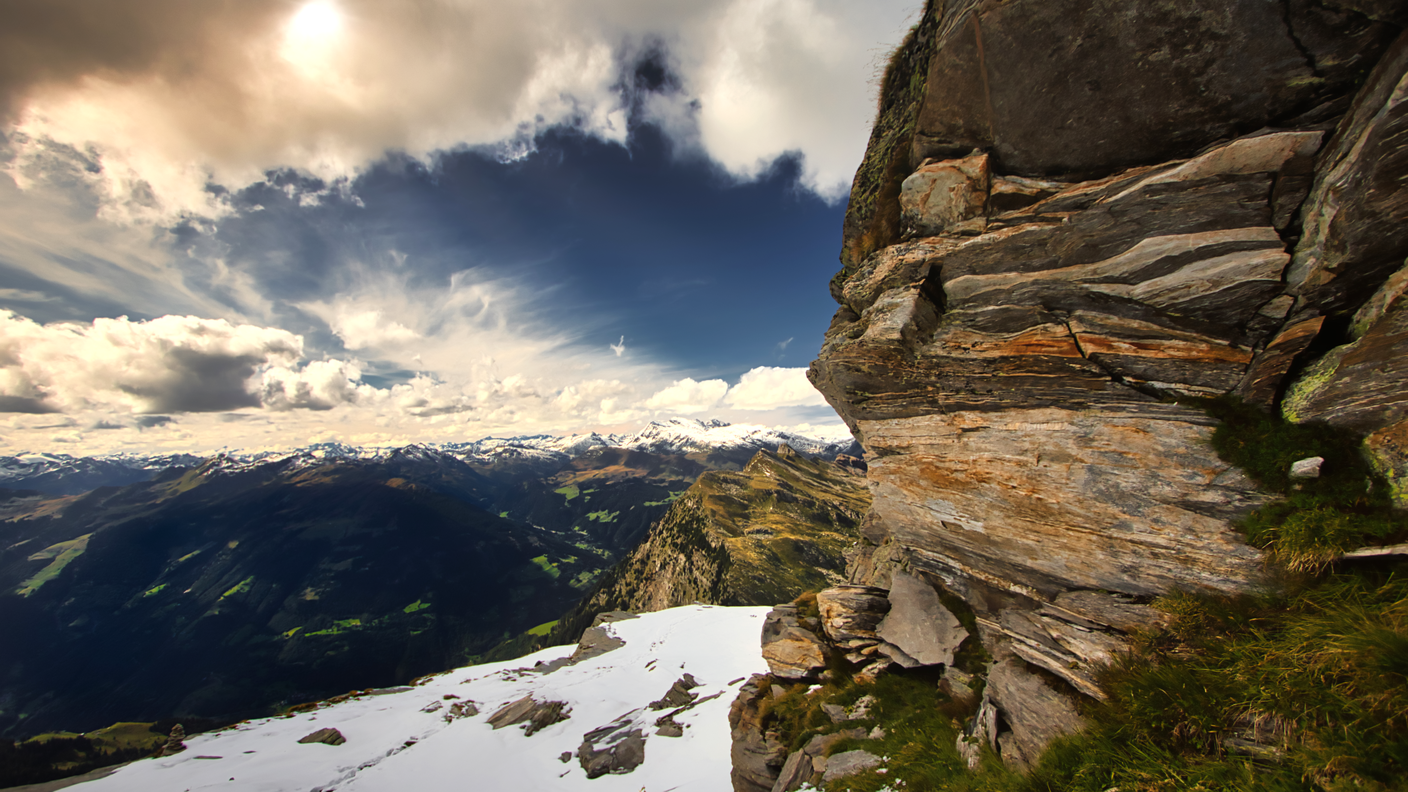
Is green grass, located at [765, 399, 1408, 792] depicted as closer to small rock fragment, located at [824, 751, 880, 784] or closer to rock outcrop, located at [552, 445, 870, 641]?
small rock fragment, located at [824, 751, 880, 784]

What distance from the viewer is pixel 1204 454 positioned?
8898 millimetres

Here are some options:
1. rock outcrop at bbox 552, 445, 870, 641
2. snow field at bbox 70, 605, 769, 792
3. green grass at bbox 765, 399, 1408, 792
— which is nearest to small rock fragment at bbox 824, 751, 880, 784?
green grass at bbox 765, 399, 1408, 792

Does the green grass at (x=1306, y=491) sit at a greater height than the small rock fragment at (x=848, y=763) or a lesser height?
greater

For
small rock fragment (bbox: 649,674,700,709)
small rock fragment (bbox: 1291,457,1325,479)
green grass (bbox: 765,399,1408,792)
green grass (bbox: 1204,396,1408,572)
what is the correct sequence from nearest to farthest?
green grass (bbox: 765,399,1408,792) → green grass (bbox: 1204,396,1408,572) → small rock fragment (bbox: 1291,457,1325,479) → small rock fragment (bbox: 649,674,700,709)

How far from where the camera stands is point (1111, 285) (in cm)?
970

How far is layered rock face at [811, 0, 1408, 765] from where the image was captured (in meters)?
7.34

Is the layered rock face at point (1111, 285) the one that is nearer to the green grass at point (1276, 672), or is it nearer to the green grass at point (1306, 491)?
the green grass at point (1306, 491)

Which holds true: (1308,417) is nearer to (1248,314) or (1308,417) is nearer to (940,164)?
(1248,314)

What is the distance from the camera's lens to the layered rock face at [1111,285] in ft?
24.1

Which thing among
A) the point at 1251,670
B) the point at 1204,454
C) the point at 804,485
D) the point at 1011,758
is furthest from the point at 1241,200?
the point at 804,485

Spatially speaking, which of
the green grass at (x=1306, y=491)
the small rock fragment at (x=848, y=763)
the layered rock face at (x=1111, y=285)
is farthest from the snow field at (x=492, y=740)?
the green grass at (x=1306, y=491)

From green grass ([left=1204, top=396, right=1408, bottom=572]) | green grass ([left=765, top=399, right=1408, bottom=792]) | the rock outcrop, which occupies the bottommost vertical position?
the rock outcrop

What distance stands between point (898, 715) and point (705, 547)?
369 ft

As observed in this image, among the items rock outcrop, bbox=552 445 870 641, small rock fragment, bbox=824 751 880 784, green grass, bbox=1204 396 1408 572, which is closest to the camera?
green grass, bbox=1204 396 1408 572
